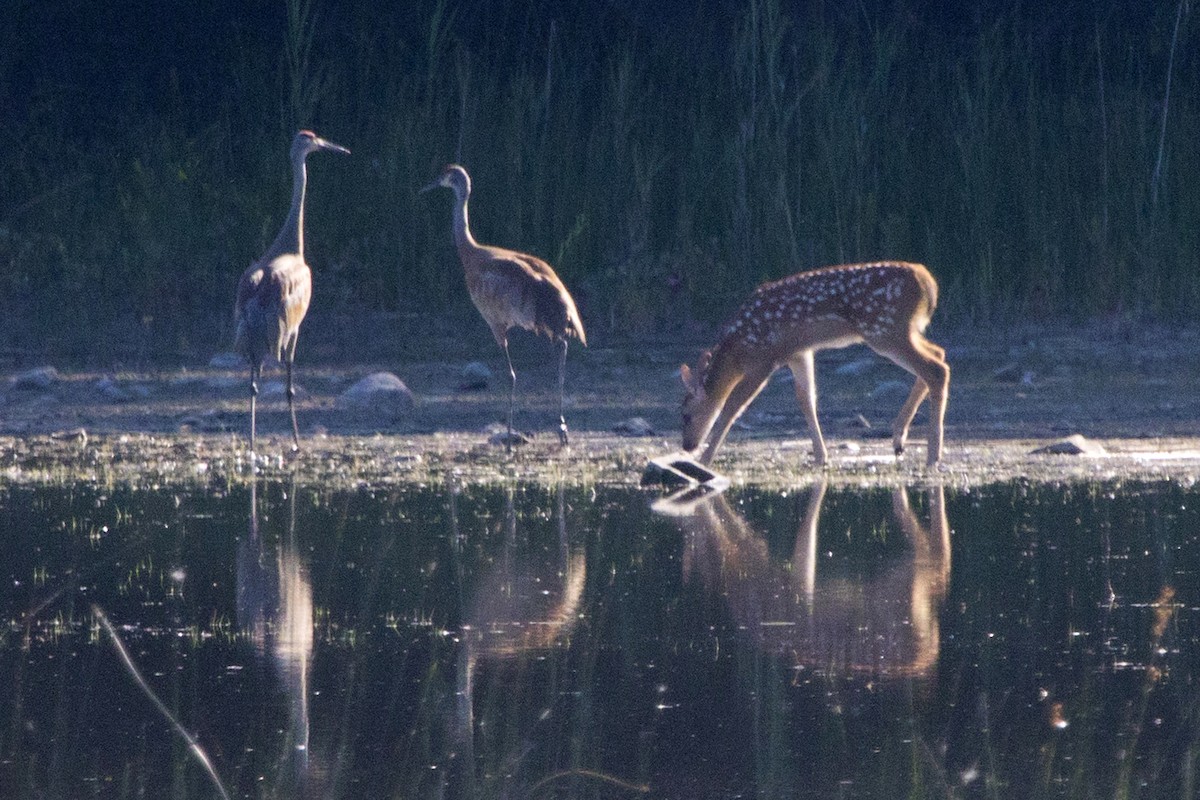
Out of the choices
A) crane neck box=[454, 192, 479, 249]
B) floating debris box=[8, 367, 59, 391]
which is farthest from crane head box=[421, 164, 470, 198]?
floating debris box=[8, 367, 59, 391]

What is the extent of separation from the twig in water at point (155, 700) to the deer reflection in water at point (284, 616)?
0.17m

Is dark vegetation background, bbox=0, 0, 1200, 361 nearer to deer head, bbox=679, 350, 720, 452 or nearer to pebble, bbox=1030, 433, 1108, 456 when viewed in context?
deer head, bbox=679, 350, 720, 452

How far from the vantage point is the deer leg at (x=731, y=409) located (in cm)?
995

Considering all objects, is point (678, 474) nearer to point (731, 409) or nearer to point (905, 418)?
point (731, 409)

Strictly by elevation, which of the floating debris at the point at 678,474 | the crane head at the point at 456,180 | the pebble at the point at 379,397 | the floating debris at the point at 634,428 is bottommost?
the floating debris at the point at 678,474

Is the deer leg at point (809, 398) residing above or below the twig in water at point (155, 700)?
above

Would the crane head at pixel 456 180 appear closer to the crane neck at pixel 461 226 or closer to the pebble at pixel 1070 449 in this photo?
the crane neck at pixel 461 226

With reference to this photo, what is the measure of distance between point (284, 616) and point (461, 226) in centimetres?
681

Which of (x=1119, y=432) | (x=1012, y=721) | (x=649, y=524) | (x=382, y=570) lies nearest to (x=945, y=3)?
(x=1119, y=432)

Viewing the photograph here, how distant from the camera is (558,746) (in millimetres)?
4816

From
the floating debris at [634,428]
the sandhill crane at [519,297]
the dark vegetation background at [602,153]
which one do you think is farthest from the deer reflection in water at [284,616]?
the dark vegetation background at [602,153]

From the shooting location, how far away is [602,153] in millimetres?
15297

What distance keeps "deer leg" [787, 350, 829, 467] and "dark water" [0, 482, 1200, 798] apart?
52.0 inches

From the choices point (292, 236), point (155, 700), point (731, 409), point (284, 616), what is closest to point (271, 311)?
point (292, 236)
